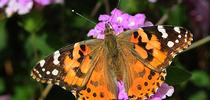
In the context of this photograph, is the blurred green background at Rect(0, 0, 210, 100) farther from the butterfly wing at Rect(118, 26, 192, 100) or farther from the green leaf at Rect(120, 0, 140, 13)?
the butterfly wing at Rect(118, 26, 192, 100)

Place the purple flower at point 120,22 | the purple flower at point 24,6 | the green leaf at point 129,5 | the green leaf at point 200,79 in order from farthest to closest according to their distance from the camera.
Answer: the green leaf at point 200,79 < the green leaf at point 129,5 < the purple flower at point 24,6 < the purple flower at point 120,22

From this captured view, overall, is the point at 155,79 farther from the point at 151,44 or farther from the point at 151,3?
the point at 151,3

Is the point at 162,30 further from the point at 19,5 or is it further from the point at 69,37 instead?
the point at 69,37

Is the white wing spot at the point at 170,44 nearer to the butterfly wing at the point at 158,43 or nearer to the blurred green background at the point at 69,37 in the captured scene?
the butterfly wing at the point at 158,43

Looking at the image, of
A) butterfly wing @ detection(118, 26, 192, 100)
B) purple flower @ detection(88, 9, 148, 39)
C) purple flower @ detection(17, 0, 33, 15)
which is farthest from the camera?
purple flower @ detection(17, 0, 33, 15)

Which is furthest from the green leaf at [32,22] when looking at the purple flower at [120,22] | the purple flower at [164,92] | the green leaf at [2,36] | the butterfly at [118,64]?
the purple flower at [164,92]

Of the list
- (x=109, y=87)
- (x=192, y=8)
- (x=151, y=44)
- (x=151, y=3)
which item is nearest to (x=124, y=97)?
(x=109, y=87)

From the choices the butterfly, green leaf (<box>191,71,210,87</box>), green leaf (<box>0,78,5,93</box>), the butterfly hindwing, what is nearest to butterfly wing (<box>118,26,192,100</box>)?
the butterfly
